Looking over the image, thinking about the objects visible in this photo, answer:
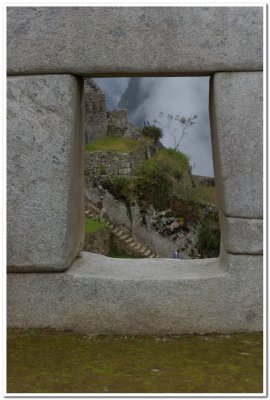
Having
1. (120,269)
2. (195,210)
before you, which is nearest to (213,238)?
(195,210)

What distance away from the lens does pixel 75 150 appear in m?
4.06

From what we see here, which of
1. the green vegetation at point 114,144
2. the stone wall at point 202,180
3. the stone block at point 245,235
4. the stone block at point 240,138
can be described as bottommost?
the stone block at point 245,235

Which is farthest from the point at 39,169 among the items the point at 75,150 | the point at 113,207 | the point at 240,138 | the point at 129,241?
the point at 113,207

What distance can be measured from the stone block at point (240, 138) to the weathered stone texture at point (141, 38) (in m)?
0.11

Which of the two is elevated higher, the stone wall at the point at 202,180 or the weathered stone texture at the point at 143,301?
the stone wall at the point at 202,180

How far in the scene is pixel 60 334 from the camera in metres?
3.92

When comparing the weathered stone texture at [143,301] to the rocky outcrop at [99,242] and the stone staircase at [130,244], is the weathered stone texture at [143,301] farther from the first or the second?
the stone staircase at [130,244]

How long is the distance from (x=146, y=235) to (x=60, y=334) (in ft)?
58.7

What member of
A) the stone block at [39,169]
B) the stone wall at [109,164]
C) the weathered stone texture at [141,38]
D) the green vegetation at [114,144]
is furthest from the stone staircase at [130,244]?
the weathered stone texture at [141,38]

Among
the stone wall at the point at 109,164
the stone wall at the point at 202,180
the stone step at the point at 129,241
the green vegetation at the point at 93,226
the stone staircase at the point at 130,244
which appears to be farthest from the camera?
the stone wall at the point at 202,180

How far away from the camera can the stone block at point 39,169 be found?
384cm

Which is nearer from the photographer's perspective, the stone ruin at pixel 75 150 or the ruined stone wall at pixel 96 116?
the stone ruin at pixel 75 150

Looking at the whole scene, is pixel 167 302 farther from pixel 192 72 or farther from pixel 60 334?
pixel 192 72

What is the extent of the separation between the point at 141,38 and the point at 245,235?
149 cm
